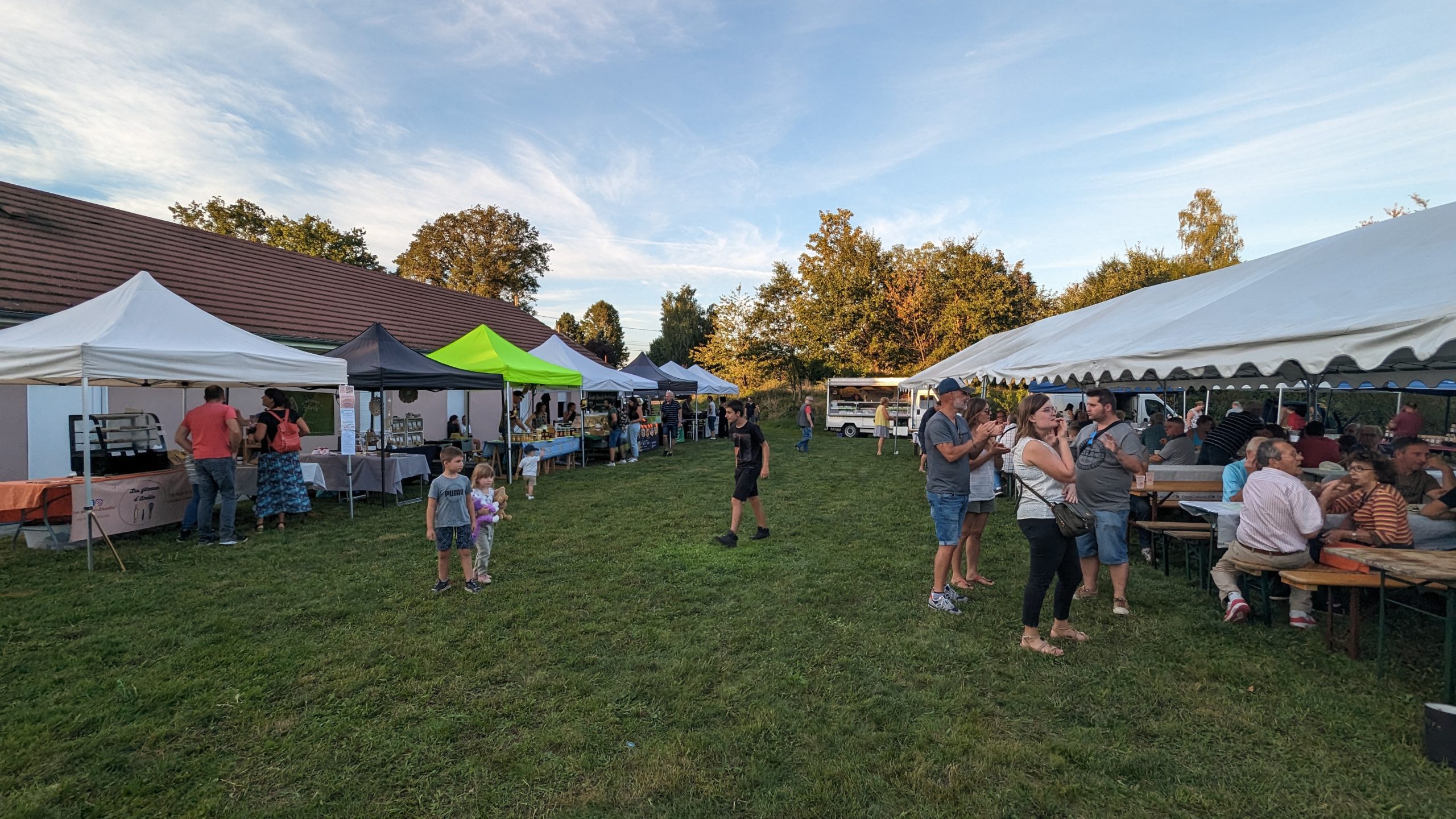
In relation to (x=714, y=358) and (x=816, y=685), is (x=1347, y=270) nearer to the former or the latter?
(x=816, y=685)

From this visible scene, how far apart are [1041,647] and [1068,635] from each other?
1.09ft

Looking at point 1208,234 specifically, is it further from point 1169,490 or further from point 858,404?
point 1169,490

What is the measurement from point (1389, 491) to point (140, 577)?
9.88 meters

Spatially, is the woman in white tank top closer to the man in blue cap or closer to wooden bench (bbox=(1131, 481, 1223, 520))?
the man in blue cap

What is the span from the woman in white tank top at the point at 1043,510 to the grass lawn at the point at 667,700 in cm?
24

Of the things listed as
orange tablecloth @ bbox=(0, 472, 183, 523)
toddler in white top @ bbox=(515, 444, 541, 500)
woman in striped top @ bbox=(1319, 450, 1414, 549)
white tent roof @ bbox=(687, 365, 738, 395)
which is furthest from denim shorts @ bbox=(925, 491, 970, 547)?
white tent roof @ bbox=(687, 365, 738, 395)

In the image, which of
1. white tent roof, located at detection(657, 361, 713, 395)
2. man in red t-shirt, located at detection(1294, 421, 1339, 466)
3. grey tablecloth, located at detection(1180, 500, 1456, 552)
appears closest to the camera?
grey tablecloth, located at detection(1180, 500, 1456, 552)

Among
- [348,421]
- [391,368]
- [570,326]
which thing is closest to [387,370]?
[391,368]

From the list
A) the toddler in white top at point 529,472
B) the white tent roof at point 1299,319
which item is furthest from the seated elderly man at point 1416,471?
the toddler in white top at point 529,472

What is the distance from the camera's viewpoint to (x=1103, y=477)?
4.75 metres

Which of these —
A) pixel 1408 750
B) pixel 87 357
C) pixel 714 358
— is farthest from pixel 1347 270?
pixel 714 358

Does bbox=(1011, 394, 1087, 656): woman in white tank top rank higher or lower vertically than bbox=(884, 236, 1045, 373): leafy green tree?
lower

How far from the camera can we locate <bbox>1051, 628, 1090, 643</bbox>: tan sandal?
163 inches

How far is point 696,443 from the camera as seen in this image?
21016 millimetres
